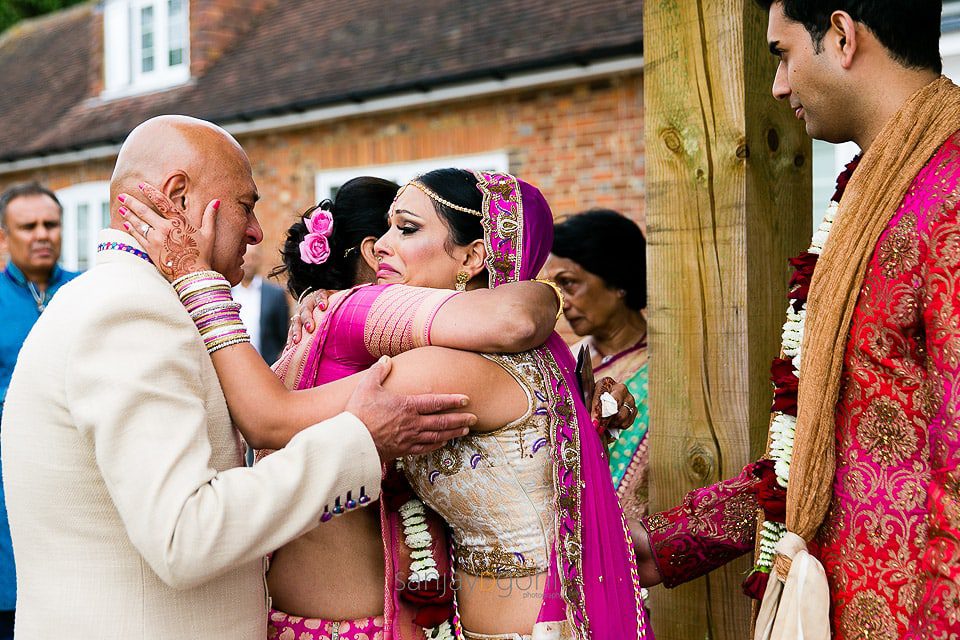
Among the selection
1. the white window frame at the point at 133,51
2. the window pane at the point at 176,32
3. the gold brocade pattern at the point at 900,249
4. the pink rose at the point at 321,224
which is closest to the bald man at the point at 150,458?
the pink rose at the point at 321,224

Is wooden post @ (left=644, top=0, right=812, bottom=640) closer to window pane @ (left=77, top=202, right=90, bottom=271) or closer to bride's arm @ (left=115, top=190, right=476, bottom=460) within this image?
bride's arm @ (left=115, top=190, right=476, bottom=460)

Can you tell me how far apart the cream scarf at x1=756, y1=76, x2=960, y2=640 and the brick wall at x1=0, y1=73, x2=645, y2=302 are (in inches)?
269

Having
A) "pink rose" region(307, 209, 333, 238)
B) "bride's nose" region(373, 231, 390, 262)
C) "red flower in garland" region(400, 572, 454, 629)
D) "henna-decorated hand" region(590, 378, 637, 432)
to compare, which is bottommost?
"red flower in garland" region(400, 572, 454, 629)

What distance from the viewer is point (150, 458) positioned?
198cm

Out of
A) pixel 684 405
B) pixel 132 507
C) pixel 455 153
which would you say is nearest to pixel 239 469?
pixel 132 507

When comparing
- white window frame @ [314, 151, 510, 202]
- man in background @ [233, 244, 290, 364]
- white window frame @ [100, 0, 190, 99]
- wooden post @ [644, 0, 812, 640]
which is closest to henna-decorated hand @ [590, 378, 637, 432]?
wooden post @ [644, 0, 812, 640]

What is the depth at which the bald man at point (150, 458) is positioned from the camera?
6.51ft

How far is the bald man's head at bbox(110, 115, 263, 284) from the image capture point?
2293mm

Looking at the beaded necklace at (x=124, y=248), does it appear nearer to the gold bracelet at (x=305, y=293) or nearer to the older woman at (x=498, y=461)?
the older woman at (x=498, y=461)

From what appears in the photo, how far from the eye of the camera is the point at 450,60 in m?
10.5

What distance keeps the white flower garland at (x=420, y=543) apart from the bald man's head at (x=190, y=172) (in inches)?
31.4

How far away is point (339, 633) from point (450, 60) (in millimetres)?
8723

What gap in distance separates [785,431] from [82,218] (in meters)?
14.6

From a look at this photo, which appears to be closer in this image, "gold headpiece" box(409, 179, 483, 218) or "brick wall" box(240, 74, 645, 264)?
"gold headpiece" box(409, 179, 483, 218)
